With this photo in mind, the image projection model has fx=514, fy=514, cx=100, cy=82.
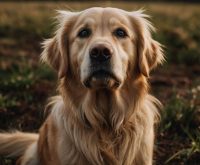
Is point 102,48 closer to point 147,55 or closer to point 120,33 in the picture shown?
point 120,33

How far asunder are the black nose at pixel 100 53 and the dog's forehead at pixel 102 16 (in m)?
0.56

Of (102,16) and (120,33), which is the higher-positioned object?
(102,16)

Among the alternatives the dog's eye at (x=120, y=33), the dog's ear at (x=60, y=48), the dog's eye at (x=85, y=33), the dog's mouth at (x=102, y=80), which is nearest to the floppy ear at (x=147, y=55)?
the dog's eye at (x=120, y=33)

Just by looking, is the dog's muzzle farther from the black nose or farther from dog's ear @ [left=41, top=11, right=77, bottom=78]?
dog's ear @ [left=41, top=11, right=77, bottom=78]

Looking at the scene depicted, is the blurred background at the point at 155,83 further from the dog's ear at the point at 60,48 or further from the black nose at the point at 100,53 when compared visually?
the black nose at the point at 100,53

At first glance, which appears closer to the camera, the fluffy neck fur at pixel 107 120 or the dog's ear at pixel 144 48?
the fluffy neck fur at pixel 107 120

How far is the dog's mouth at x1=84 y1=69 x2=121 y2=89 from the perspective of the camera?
13.9 feet

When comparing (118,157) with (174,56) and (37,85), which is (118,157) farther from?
(174,56)

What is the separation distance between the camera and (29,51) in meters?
9.84

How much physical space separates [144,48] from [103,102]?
0.64 m

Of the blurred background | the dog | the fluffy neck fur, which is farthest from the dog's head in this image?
the blurred background

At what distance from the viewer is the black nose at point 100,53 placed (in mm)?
4113

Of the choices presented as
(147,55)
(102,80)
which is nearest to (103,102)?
(102,80)

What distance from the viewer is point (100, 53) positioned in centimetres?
415
